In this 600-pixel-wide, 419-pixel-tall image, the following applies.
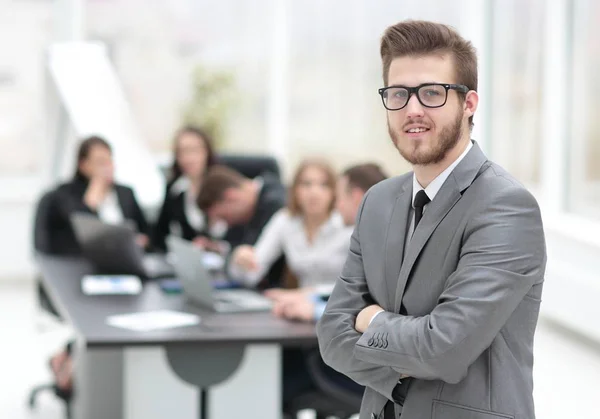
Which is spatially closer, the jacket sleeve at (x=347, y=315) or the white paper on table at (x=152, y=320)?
the jacket sleeve at (x=347, y=315)

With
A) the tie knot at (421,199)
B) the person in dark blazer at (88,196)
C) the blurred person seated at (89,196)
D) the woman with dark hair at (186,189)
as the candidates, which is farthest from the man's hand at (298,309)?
the woman with dark hair at (186,189)

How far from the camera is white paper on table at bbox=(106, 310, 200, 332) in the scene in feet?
12.6

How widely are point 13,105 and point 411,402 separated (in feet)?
26.8

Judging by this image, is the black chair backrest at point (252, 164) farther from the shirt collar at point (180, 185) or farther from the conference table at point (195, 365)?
the conference table at point (195, 365)

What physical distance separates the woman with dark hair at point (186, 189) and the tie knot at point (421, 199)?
441 centimetres

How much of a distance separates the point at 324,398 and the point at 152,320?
0.72m

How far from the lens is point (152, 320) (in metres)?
3.95

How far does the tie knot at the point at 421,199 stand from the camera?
2.05 m

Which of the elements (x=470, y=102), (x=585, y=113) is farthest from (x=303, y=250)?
(x=585, y=113)

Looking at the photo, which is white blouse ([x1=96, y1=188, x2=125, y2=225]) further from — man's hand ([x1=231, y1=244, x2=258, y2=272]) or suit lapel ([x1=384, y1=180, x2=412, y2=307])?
suit lapel ([x1=384, y1=180, x2=412, y2=307])

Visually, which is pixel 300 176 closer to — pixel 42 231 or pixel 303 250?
pixel 303 250

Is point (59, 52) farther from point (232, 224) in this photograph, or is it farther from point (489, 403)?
A: point (489, 403)

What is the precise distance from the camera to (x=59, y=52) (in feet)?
24.8

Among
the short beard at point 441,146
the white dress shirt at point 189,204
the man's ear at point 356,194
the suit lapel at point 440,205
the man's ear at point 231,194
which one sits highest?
the short beard at point 441,146
